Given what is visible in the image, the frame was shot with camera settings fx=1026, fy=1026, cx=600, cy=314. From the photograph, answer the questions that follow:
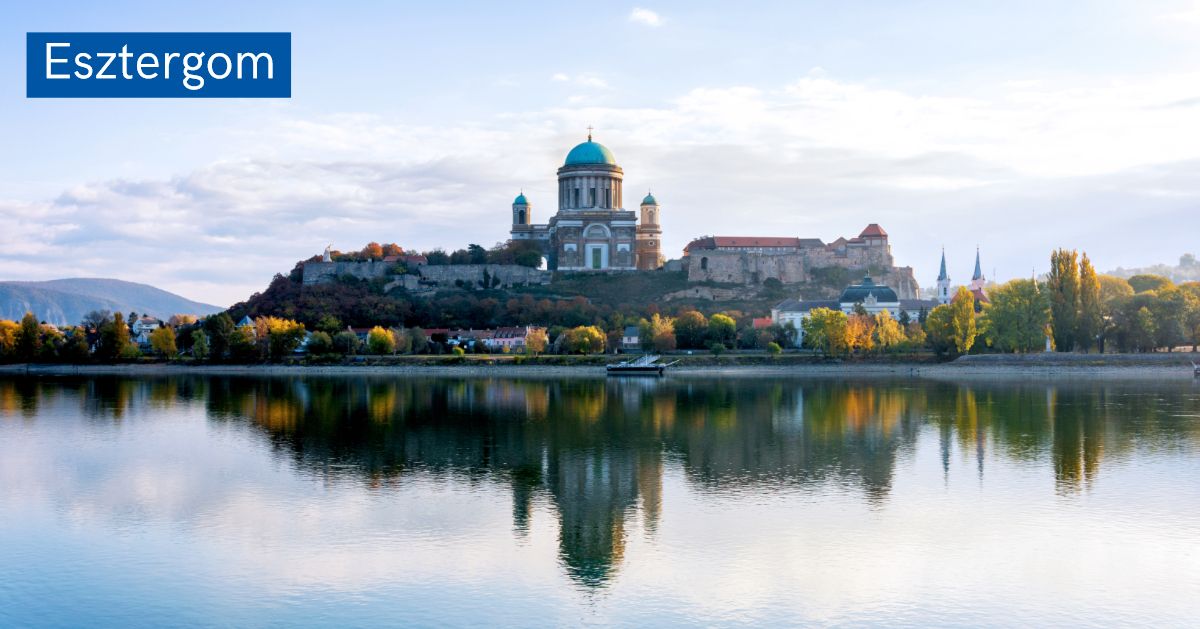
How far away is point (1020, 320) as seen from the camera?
47469 mm

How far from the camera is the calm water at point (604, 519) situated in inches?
451

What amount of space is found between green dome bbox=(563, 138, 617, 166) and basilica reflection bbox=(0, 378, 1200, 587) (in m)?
35.0

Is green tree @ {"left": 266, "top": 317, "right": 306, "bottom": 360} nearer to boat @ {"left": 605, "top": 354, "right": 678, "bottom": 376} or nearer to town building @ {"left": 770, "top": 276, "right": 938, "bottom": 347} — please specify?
boat @ {"left": 605, "top": 354, "right": 678, "bottom": 376}

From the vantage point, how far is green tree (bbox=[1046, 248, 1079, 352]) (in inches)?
1838

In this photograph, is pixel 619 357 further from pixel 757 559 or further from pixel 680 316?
pixel 757 559

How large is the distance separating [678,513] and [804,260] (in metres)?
59.3

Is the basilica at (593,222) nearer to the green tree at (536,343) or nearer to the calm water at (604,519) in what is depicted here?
the green tree at (536,343)

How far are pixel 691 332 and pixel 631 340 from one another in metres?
3.52

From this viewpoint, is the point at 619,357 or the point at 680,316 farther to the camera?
the point at 680,316

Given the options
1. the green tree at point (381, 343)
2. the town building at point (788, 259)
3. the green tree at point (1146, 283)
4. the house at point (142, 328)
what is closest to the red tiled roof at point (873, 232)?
the town building at point (788, 259)

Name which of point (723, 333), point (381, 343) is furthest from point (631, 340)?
point (381, 343)

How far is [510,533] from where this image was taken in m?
14.5

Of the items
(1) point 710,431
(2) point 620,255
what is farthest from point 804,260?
(1) point 710,431

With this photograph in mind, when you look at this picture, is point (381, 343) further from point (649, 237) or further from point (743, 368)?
point (649, 237)
